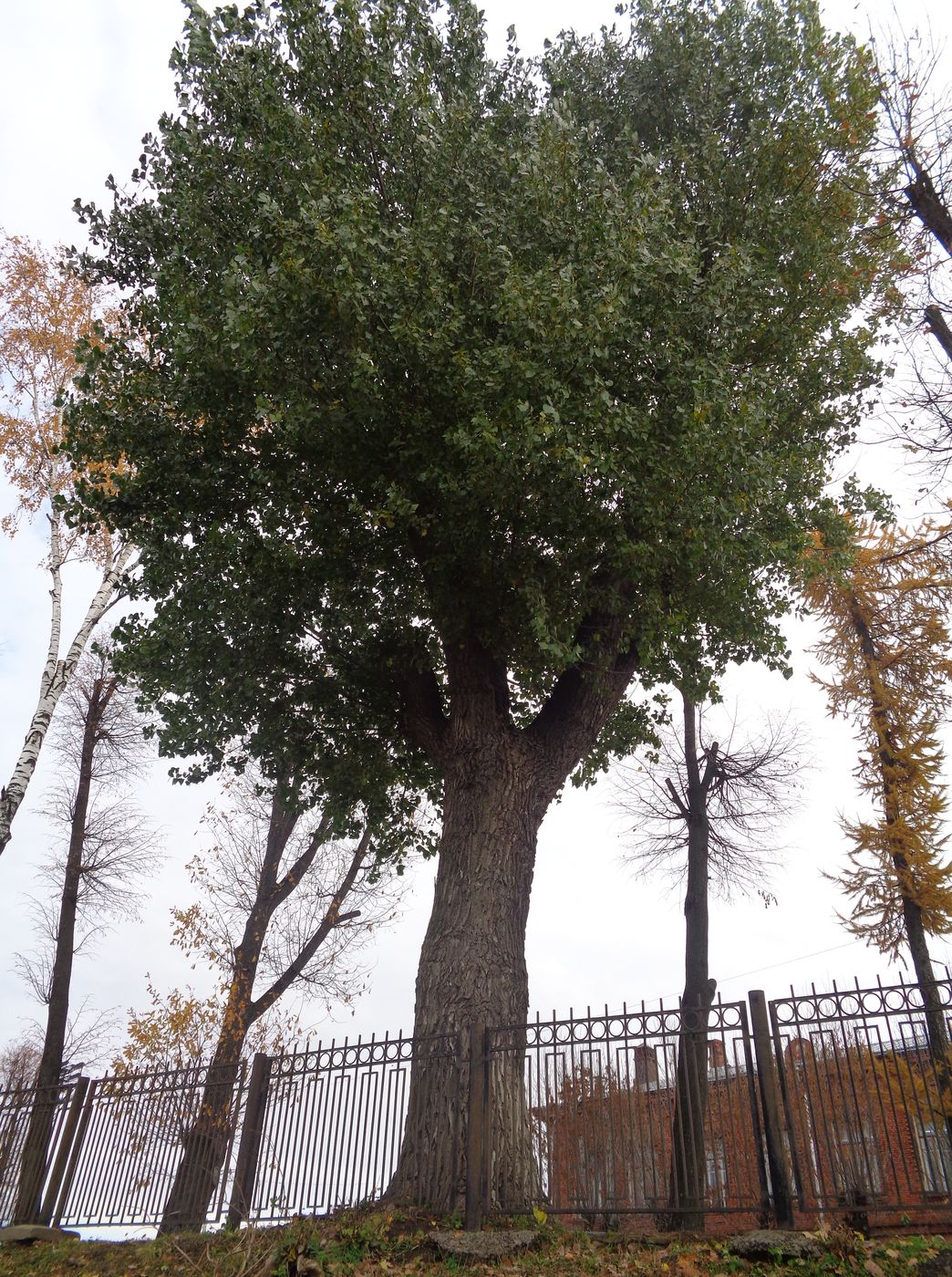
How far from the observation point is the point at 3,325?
51.8 ft

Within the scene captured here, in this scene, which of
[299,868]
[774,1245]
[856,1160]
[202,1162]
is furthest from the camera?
[299,868]

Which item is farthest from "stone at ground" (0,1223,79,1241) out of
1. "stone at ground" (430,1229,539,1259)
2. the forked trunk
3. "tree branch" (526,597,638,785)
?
"tree branch" (526,597,638,785)

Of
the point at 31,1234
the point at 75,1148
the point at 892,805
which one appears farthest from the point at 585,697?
the point at 31,1234

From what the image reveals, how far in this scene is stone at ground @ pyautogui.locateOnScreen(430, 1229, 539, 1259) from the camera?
634cm

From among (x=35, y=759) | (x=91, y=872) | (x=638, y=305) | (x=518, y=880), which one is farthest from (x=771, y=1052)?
(x=91, y=872)

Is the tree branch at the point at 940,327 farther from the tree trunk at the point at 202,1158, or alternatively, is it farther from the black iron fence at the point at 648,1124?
the tree trunk at the point at 202,1158

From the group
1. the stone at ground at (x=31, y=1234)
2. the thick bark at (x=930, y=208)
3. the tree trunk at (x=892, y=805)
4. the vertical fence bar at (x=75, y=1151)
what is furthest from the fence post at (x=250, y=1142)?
the thick bark at (x=930, y=208)

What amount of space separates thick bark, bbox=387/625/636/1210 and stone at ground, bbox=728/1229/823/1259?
2015 mm

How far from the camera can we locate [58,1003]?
15211 millimetres

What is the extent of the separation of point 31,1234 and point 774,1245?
26.5 ft

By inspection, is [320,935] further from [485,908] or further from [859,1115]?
[859,1115]

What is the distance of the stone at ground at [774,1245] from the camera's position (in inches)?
226

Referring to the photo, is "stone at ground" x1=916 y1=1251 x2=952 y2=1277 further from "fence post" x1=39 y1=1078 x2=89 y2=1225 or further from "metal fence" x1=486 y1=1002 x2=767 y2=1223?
"fence post" x1=39 y1=1078 x2=89 y2=1225

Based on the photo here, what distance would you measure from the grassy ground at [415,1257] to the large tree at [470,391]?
87 cm
